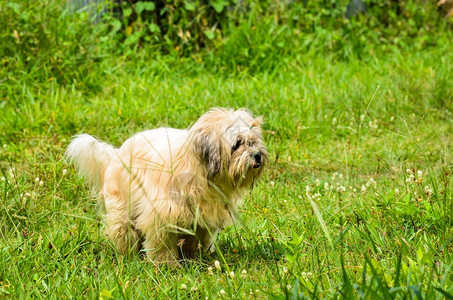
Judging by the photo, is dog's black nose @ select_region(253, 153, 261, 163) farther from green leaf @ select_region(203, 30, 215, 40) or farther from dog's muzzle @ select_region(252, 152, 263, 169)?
green leaf @ select_region(203, 30, 215, 40)

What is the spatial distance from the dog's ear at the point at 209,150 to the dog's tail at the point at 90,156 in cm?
73

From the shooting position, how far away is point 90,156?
3.97 m

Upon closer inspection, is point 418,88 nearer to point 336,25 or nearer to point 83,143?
point 336,25

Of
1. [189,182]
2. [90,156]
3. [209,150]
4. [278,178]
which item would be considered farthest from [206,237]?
[278,178]

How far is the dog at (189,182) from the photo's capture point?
3.47 meters

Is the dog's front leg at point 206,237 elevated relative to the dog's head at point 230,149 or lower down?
lower down

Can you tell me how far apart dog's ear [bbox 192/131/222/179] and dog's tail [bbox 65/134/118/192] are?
0.73m

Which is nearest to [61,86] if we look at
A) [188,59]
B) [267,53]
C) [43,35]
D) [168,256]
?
[43,35]

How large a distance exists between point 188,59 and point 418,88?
259 centimetres

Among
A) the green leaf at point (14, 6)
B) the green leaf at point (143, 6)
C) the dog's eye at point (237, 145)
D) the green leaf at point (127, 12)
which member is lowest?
the dog's eye at point (237, 145)

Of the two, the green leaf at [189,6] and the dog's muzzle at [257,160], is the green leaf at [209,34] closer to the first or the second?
the green leaf at [189,6]

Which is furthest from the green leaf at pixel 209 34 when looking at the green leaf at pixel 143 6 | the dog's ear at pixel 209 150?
the dog's ear at pixel 209 150

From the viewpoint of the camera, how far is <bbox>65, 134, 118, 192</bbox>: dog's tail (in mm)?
3945

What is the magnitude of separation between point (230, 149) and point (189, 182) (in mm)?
306
